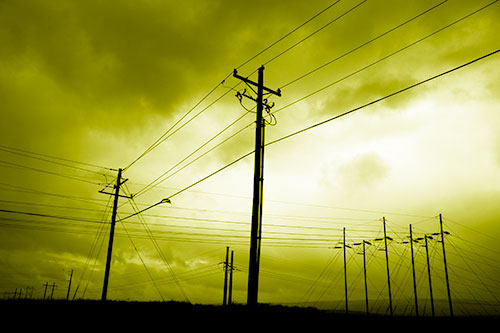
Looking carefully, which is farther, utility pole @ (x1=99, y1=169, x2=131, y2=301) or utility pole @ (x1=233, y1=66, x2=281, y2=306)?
utility pole @ (x1=99, y1=169, x2=131, y2=301)

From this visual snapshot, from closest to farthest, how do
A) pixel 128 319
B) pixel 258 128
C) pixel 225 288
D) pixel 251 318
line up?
1. pixel 251 318
2. pixel 258 128
3. pixel 128 319
4. pixel 225 288

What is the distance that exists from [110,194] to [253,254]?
79.0ft

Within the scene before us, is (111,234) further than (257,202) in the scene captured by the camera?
Yes

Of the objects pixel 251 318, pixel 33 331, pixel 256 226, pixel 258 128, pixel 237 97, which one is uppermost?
pixel 237 97

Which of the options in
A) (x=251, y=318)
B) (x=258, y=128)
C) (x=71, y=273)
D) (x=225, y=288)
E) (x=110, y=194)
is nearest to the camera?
(x=251, y=318)

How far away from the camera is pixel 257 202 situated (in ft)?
44.0

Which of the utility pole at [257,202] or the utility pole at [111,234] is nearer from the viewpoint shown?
the utility pole at [257,202]

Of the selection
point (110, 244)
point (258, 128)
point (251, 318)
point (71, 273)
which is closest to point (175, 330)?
point (251, 318)

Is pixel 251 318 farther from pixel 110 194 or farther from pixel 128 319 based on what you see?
pixel 110 194

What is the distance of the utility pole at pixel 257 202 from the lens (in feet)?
40.7

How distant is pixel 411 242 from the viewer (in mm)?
47656

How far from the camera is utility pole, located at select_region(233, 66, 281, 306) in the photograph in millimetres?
12391

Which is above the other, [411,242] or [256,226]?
[411,242]

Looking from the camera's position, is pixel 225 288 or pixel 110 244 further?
pixel 225 288
